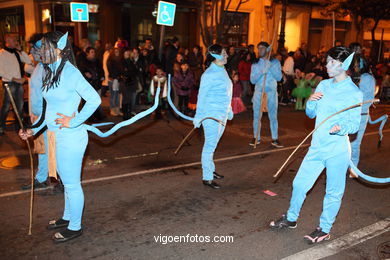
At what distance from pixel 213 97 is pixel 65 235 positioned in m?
2.73

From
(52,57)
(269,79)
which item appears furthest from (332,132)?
(269,79)

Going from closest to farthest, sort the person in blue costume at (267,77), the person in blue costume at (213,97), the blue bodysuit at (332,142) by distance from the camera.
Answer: the blue bodysuit at (332,142), the person in blue costume at (213,97), the person in blue costume at (267,77)

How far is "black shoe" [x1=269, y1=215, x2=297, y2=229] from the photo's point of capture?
4379 millimetres

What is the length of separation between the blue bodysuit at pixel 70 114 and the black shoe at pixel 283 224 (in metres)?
2.29

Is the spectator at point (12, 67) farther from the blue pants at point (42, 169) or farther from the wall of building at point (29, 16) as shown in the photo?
the wall of building at point (29, 16)

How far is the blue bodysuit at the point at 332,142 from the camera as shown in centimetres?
370

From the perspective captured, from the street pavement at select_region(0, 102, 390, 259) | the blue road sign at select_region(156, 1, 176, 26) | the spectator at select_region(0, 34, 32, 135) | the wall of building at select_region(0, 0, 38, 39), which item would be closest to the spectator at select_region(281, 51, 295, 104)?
the blue road sign at select_region(156, 1, 176, 26)

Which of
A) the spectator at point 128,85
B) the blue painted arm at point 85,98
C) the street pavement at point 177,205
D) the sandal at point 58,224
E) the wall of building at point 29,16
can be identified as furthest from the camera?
the wall of building at point 29,16

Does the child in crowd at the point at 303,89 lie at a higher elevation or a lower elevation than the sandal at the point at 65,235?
higher

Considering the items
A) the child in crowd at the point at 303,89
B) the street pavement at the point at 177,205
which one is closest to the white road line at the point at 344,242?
the street pavement at the point at 177,205

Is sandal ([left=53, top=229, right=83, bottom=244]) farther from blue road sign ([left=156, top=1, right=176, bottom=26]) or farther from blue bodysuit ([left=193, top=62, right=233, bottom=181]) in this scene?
blue road sign ([left=156, top=1, right=176, bottom=26])

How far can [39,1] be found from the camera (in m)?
18.1

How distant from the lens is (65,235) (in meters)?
4.00

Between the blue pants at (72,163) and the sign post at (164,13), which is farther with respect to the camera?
the sign post at (164,13)
